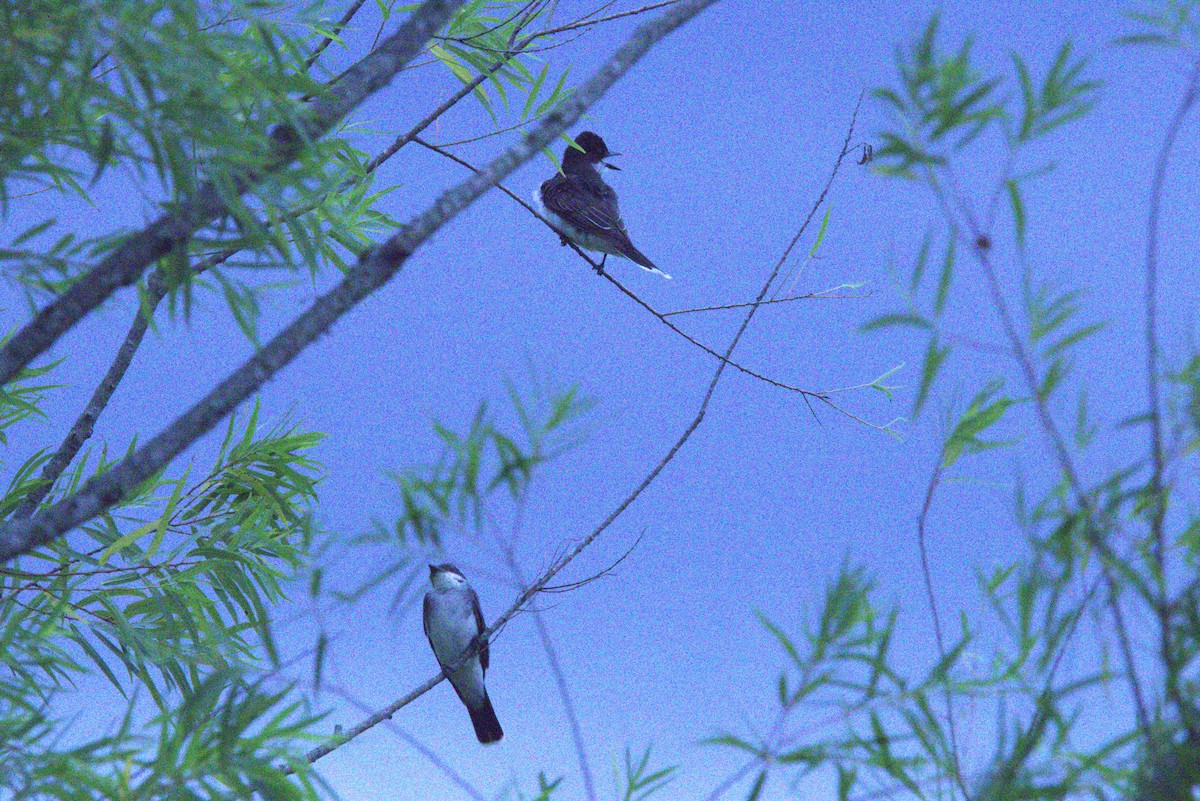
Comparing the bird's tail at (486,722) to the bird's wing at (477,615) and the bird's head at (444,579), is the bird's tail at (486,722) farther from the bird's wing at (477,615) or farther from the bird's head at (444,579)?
the bird's head at (444,579)

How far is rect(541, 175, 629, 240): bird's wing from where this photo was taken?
600cm

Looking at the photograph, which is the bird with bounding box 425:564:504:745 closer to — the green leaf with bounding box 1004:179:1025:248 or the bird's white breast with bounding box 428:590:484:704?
the bird's white breast with bounding box 428:590:484:704

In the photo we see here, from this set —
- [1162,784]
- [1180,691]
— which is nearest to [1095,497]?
[1180,691]

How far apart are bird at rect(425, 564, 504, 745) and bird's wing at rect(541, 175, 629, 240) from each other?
1987 mm

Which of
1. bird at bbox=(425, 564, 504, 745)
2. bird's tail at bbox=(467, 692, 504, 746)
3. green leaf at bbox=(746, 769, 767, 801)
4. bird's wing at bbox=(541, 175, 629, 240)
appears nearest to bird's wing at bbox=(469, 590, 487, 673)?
bird at bbox=(425, 564, 504, 745)

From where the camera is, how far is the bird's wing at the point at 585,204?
19.7 ft

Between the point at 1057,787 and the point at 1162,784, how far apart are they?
0.52 ft

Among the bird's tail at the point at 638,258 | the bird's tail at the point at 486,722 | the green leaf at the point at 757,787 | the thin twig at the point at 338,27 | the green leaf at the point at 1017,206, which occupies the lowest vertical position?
the green leaf at the point at 757,787

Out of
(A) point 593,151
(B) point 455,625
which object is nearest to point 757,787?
(B) point 455,625

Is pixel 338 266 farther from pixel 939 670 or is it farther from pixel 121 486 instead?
pixel 939 670

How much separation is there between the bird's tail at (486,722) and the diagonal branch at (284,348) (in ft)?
11.8

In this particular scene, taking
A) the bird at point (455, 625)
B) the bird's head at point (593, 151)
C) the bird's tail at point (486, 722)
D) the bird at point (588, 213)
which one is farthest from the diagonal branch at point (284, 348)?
the bird's head at point (593, 151)

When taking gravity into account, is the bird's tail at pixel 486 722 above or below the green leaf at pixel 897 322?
above

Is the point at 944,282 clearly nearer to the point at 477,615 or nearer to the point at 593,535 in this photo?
the point at 593,535
